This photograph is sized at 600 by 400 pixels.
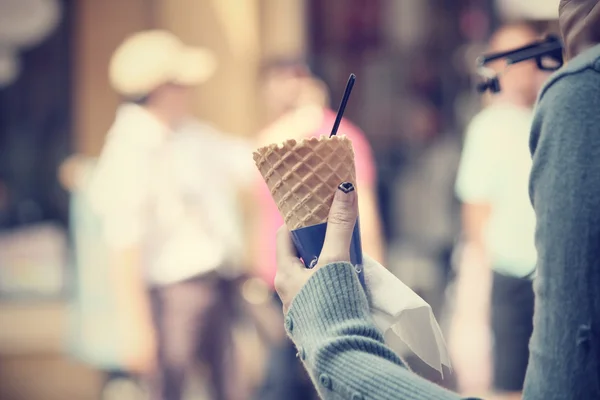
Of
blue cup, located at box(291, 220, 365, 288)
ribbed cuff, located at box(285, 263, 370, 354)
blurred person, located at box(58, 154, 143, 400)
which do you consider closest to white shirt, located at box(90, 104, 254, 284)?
blurred person, located at box(58, 154, 143, 400)

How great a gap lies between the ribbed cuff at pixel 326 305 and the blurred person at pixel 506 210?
301 cm

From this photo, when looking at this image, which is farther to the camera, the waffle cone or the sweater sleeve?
the waffle cone

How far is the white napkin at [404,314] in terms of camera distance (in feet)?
4.83

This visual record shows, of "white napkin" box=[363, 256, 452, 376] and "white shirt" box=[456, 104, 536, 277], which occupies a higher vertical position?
"white napkin" box=[363, 256, 452, 376]

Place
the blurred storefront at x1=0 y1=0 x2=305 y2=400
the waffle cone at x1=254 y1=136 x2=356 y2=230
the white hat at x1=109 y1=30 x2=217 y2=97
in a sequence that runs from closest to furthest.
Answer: the waffle cone at x1=254 y1=136 x2=356 y2=230 → the white hat at x1=109 y1=30 x2=217 y2=97 → the blurred storefront at x1=0 y1=0 x2=305 y2=400

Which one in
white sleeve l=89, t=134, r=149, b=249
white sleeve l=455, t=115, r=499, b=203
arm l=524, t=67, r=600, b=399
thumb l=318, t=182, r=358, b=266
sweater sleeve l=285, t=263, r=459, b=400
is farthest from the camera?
white sleeve l=89, t=134, r=149, b=249

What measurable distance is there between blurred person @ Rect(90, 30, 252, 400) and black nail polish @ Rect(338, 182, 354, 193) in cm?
327

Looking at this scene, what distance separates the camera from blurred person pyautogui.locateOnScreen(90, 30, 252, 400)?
186 inches

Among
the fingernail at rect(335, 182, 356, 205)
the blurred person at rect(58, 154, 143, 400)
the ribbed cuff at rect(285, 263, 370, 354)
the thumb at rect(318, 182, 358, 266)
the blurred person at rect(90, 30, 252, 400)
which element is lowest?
the blurred person at rect(58, 154, 143, 400)

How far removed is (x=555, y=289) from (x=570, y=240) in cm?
7

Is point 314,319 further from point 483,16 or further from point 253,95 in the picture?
point 483,16

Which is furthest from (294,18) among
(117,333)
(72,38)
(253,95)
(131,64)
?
(117,333)

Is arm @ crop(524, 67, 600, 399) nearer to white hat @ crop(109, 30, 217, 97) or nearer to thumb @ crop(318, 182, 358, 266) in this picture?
thumb @ crop(318, 182, 358, 266)

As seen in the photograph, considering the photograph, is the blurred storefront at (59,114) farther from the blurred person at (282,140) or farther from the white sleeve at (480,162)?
the white sleeve at (480,162)
